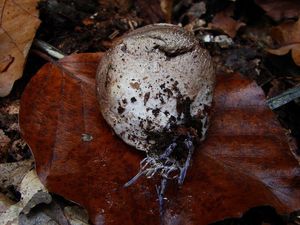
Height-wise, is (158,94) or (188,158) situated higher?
(158,94)

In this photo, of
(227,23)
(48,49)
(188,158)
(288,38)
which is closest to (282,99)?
(288,38)

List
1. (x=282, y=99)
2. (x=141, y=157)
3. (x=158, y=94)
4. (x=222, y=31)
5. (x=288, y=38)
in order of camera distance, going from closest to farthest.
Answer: (x=158, y=94) → (x=141, y=157) → (x=282, y=99) → (x=288, y=38) → (x=222, y=31)

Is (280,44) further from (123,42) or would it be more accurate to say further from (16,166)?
(16,166)

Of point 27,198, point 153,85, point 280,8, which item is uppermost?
point 153,85

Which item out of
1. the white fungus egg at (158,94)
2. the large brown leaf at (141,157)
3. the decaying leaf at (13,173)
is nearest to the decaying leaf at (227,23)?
the large brown leaf at (141,157)

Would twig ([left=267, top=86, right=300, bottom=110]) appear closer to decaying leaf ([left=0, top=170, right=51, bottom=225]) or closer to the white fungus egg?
the white fungus egg


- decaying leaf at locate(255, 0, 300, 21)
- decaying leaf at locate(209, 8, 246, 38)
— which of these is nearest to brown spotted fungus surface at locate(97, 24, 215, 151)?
decaying leaf at locate(209, 8, 246, 38)

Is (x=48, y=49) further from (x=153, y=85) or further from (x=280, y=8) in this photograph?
(x=280, y=8)
